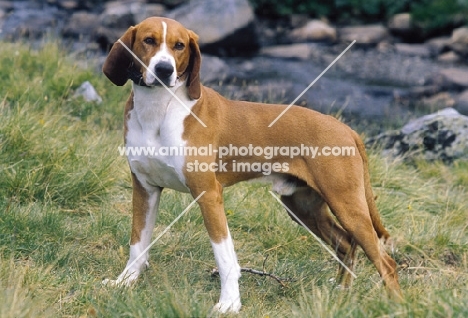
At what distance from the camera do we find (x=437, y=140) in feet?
27.3

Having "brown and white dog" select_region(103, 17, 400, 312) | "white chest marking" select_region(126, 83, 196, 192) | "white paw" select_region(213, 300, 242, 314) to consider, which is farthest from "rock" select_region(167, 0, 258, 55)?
"white paw" select_region(213, 300, 242, 314)

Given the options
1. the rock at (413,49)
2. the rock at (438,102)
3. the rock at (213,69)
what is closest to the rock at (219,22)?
the rock at (213,69)

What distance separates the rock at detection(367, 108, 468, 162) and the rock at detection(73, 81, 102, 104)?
3028 millimetres

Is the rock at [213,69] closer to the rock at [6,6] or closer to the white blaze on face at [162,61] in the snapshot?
the rock at [6,6]

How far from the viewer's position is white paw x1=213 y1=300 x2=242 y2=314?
4548mm

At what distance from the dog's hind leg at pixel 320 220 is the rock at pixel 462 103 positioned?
6.37m

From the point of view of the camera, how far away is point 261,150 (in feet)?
16.4

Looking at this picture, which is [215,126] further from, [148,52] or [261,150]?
[148,52]

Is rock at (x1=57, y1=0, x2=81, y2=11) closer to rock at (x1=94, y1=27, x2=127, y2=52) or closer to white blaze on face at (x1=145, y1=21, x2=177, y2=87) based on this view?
rock at (x1=94, y1=27, x2=127, y2=52)

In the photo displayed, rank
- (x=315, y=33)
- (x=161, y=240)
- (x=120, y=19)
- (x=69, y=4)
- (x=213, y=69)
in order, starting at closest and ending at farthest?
1. (x=161, y=240)
2. (x=213, y=69)
3. (x=120, y=19)
4. (x=315, y=33)
5. (x=69, y=4)

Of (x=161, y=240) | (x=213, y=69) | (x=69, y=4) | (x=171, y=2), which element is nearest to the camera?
(x=161, y=240)

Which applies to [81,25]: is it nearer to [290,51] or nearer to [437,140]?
[290,51]

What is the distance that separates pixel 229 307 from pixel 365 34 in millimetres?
12226

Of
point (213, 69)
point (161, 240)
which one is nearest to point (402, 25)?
point (213, 69)
